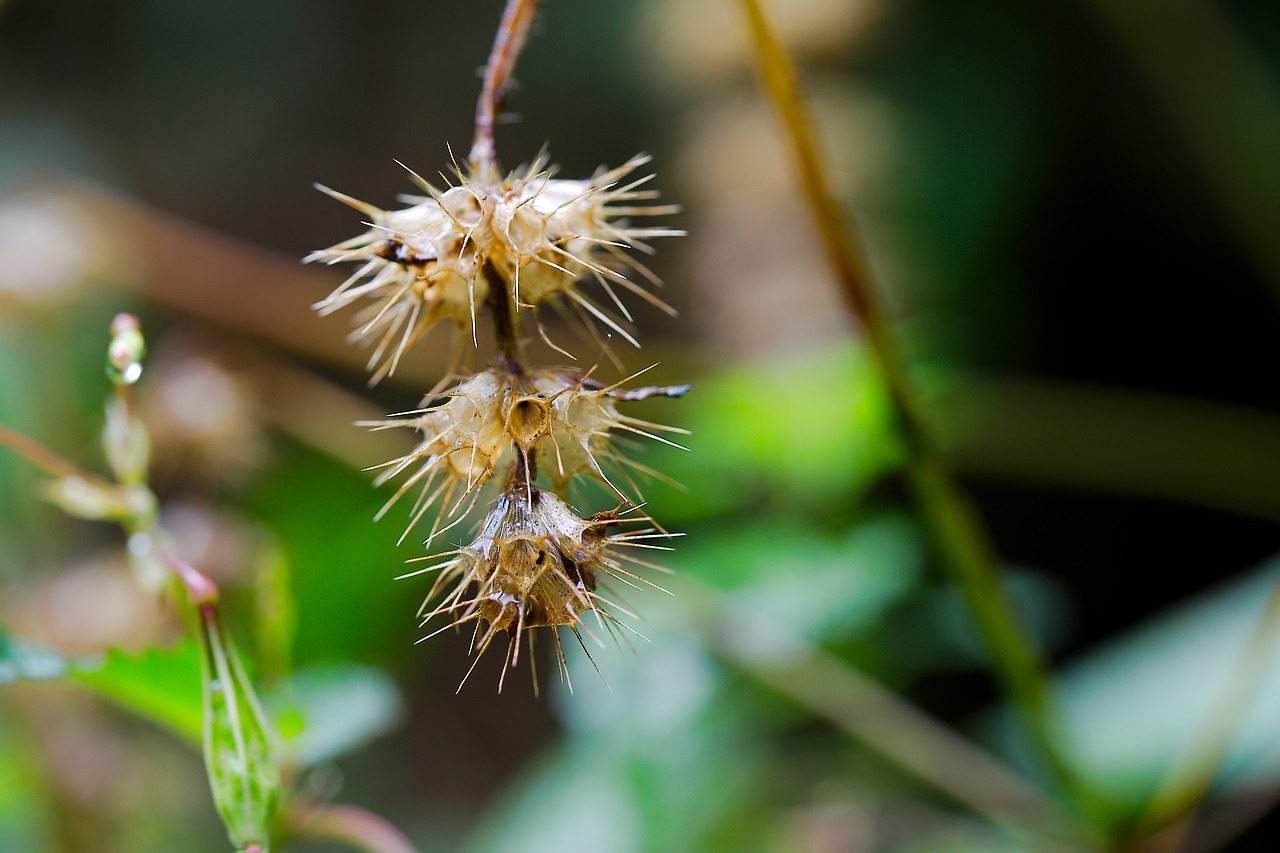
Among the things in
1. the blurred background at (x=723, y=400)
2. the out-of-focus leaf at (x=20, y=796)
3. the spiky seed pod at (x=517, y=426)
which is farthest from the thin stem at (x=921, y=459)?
the out-of-focus leaf at (x=20, y=796)

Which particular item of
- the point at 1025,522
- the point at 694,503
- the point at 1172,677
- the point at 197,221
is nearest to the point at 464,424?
the point at 694,503

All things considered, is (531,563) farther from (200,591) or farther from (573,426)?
(200,591)

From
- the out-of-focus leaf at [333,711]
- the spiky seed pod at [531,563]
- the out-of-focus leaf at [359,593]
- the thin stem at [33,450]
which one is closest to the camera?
the spiky seed pod at [531,563]

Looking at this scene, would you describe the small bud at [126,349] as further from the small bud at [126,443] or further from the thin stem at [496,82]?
the thin stem at [496,82]

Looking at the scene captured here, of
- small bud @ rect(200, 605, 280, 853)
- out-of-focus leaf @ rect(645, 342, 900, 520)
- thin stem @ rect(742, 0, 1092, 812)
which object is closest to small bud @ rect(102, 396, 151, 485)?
small bud @ rect(200, 605, 280, 853)

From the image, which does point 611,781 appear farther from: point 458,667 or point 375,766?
point 458,667

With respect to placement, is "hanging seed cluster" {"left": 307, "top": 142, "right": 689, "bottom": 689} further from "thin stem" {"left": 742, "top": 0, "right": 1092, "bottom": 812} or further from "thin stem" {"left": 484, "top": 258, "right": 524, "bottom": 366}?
"thin stem" {"left": 742, "top": 0, "right": 1092, "bottom": 812}

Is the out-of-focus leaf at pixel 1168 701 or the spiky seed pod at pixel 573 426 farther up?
the out-of-focus leaf at pixel 1168 701
